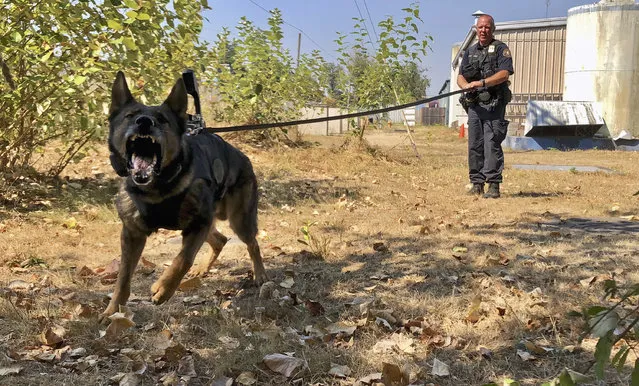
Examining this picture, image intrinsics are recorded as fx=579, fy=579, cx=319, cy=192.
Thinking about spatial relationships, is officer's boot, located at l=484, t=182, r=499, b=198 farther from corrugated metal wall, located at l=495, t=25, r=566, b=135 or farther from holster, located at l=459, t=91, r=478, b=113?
corrugated metal wall, located at l=495, t=25, r=566, b=135

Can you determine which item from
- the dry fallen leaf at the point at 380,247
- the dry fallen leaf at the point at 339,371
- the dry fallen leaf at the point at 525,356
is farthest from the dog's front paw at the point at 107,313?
the dry fallen leaf at the point at 380,247

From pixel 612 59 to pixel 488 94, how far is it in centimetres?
1264

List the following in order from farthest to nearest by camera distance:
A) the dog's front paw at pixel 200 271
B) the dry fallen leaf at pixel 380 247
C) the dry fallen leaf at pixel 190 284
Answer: the dry fallen leaf at pixel 380 247 → the dog's front paw at pixel 200 271 → the dry fallen leaf at pixel 190 284

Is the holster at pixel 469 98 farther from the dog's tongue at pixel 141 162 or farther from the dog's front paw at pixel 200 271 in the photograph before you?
the dog's tongue at pixel 141 162

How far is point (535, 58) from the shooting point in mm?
22047

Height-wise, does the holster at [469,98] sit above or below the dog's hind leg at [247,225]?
above

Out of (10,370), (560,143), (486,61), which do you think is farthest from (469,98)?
(560,143)

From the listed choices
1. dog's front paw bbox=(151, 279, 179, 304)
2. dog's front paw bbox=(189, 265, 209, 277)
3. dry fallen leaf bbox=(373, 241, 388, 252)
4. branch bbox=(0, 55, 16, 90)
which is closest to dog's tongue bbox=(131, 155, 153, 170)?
dog's front paw bbox=(151, 279, 179, 304)

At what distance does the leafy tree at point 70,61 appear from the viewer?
5.09 m

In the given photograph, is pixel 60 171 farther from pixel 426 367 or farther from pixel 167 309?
pixel 426 367

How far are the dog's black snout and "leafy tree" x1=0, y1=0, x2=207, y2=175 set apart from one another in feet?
5.82

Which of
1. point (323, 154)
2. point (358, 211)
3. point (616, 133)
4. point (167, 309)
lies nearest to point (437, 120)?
point (616, 133)

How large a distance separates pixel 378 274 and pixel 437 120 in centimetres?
4956

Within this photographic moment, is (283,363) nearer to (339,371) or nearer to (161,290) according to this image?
(339,371)
